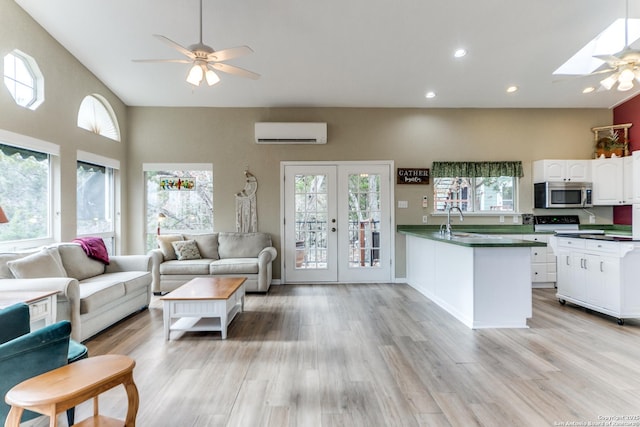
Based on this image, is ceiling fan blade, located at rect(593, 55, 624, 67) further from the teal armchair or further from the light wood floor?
the teal armchair

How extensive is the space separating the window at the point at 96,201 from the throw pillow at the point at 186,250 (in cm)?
117

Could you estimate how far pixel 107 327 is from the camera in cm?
331

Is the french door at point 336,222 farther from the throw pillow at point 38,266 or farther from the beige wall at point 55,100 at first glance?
the throw pillow at point 38,266

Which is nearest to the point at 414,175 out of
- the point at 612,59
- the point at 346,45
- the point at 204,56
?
the point at 346,45

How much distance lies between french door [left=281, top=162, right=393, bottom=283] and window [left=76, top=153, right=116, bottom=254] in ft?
9.49

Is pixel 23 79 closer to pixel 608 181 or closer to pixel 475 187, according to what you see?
pixel 475 187

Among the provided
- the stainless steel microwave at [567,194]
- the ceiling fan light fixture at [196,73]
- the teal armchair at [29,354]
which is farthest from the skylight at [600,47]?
the teal armchair at [29,354]

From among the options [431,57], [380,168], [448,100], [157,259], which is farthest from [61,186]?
[448,100]

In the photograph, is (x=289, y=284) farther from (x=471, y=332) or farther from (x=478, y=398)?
(x=478, y=398)

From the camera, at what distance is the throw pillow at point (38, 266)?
2.72m

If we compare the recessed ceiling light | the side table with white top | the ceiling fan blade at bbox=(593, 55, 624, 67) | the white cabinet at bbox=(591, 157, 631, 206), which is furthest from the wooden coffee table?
the white cabinet at bbox=(591, 157, 631, 206)

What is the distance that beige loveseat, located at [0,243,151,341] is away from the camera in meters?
2.64

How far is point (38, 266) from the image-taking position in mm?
2871

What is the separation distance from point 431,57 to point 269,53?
2.22 metres
